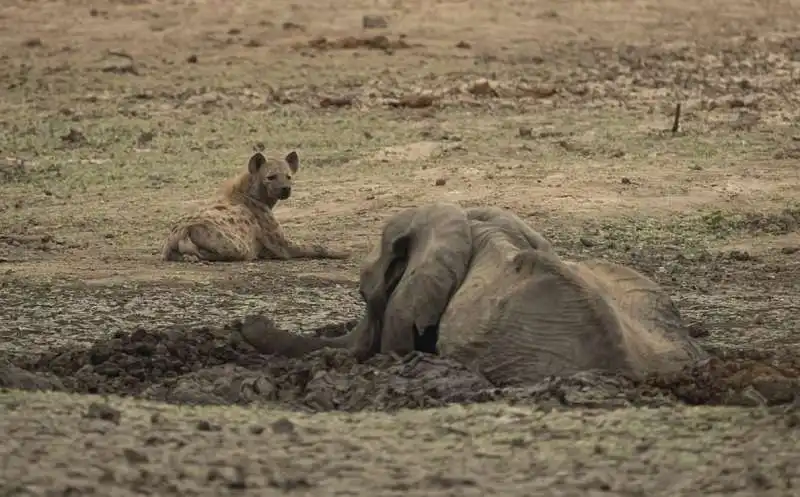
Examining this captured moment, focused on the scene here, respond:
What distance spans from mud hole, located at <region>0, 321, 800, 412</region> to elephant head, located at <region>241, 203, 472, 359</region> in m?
0.10

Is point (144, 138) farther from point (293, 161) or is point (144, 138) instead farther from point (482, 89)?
point (293, 161)

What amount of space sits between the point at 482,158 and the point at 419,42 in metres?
4.37

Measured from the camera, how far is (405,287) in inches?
266

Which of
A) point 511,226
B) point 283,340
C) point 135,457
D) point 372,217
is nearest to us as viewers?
point 135,457

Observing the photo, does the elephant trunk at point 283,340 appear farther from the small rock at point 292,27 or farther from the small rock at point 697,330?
the small rock at point 292,27

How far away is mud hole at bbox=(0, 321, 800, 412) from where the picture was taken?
590 centimetres

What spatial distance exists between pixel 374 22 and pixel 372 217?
701cm

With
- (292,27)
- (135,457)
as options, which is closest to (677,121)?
(292,27)

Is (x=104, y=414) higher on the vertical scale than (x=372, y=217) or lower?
higher

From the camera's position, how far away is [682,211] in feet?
37.0

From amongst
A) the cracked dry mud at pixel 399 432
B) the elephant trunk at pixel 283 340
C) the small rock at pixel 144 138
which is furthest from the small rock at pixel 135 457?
the small rock at pixel 144 138

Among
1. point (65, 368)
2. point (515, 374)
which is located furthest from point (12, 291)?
point (515, 374)

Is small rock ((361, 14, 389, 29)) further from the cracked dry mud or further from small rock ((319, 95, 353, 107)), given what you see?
the cracked dry mud

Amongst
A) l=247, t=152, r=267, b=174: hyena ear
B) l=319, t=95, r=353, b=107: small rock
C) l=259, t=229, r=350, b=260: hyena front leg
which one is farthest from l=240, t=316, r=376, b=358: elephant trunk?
l=319, t=95, r=353, b=107: small rock
